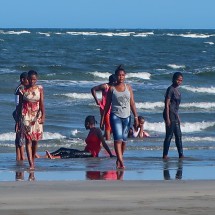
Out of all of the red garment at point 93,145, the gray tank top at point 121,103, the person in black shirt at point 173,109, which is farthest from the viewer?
the red garment at point 93,145

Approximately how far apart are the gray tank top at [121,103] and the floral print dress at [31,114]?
3.22 ft

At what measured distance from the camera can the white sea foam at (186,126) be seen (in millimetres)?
19734

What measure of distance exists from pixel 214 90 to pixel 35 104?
65.4ft

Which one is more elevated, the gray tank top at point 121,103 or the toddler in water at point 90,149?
the gray tank top at point 121,103

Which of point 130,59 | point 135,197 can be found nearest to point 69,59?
point 130,59

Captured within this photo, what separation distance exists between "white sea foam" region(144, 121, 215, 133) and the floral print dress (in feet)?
27.5

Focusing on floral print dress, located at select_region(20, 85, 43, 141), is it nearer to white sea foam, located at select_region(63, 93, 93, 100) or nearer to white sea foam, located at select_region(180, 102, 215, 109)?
white sea foam, located at select_region(180, 102, 215, 109)

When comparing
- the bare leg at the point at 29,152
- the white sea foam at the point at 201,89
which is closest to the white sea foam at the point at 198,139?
the bare leg at the point at 29,152

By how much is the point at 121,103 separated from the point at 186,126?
8.92m

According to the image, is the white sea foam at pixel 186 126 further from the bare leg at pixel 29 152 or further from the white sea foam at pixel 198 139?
the bare leg at pixel 29 152

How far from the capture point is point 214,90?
30.8 m

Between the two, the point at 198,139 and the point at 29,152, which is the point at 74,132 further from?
the point at 29,152

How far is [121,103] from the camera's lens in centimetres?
1146

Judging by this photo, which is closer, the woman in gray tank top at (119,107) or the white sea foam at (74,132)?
the woman in gray tank top at (119,107)
